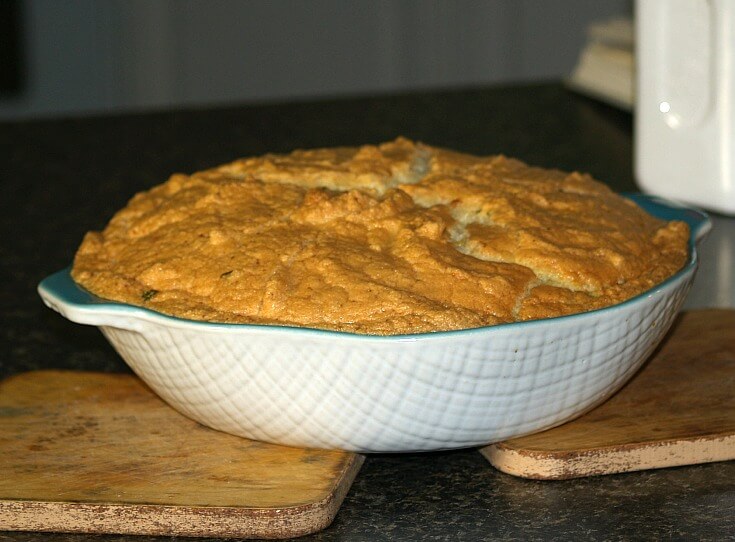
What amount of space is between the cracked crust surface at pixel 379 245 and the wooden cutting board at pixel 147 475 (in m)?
0.12

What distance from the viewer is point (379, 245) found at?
0.86 meters

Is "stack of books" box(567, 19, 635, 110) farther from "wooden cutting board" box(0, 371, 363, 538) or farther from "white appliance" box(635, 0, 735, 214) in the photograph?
"wooden cutting board" box(0, 371, 363, 538)

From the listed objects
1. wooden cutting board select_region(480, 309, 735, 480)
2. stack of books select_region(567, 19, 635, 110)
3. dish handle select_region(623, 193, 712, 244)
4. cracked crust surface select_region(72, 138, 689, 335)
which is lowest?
wooden cutting board select_region(480, 309, 735, 480)

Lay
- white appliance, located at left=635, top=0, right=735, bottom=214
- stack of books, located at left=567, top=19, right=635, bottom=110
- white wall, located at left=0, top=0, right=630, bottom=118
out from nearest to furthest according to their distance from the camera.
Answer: white appliance, located at left=635, top=0, right=735, bottom=214 < stack of books, located at left=567, top=19, right=635, bottom=110 < white wall, located at left=0, top=0, right=630, bottom=118

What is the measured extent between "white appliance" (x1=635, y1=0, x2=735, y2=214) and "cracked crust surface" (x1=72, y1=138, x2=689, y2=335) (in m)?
0.54

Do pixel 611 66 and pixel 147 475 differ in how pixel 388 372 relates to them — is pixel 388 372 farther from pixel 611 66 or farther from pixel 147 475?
pixel 611 66

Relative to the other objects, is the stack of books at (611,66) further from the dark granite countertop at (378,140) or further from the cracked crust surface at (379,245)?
the cracked crust surface at (379,245)

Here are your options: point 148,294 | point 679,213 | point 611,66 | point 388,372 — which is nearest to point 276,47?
point 611,66

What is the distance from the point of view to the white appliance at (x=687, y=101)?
150 centimetres

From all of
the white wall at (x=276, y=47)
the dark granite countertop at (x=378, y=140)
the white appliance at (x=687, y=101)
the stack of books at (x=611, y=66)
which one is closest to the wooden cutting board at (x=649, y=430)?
the dark granite countertop at (x=378, y=140)

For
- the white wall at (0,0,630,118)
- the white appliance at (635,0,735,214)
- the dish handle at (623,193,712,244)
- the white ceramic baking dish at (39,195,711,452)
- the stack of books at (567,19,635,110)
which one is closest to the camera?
the white ceramic baking dish at (39,195,711,452)

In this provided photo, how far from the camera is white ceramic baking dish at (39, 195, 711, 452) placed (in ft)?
2.52

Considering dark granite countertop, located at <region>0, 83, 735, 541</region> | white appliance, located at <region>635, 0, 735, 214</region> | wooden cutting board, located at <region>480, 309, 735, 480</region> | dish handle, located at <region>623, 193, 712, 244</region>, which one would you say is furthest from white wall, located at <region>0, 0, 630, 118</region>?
wooden cutting board, located at <region>480, 309, 735, 480</region>

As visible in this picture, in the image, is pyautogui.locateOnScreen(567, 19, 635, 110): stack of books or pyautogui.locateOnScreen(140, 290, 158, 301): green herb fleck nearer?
pyautogui.locateOnScreen(140, 290, 158, 301): green herb fleck
